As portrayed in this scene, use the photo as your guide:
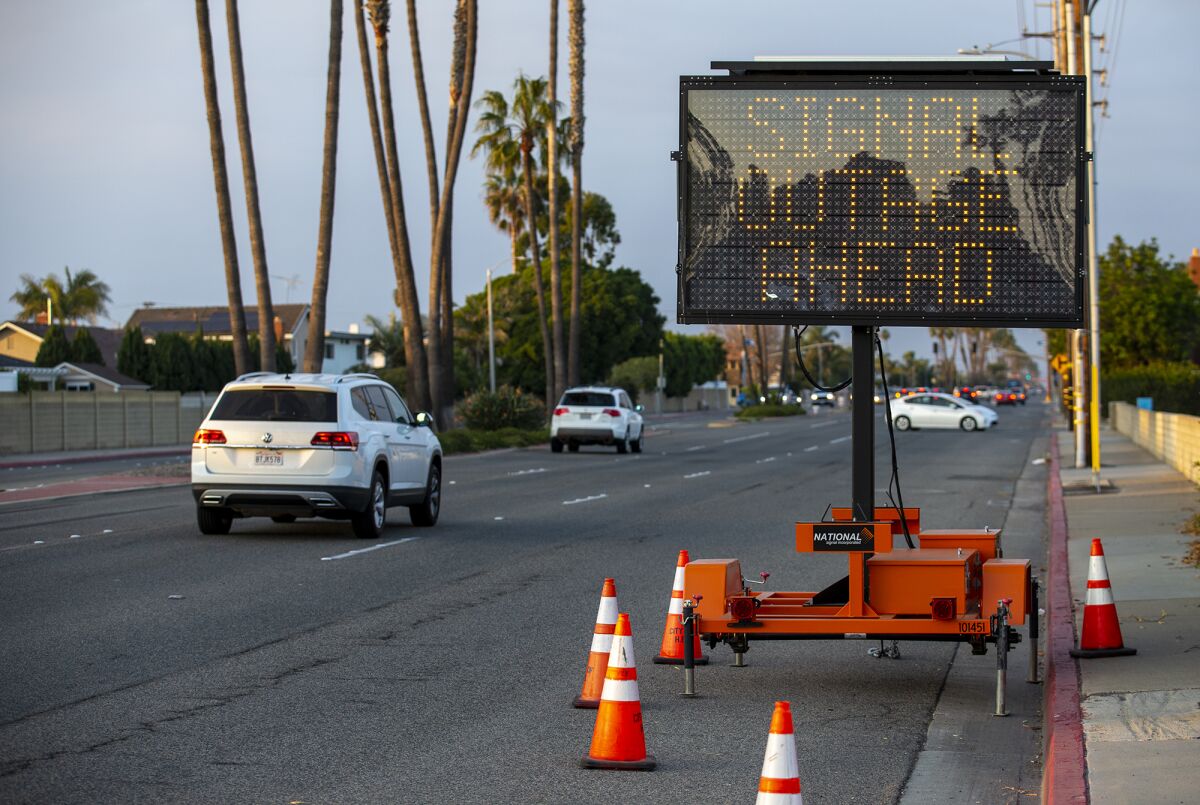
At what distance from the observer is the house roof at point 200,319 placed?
97.2 meters

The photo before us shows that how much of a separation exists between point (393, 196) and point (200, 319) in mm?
61897

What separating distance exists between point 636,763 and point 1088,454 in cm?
2938

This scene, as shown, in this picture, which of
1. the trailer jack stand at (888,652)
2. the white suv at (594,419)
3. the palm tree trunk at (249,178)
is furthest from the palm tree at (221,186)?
the trailer jack stand at (888,652)

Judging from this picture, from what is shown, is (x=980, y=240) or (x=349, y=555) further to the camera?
(x=349, y=555)

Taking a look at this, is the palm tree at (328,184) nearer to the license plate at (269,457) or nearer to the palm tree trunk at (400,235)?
the palm tree trunk at (400,235)

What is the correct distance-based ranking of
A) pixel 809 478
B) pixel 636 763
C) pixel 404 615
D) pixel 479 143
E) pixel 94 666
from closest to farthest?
pixel 636 763, pixel 94 666, pixel 404 615, pixel 809 478, pixel 479 143

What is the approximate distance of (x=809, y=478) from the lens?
31000 mm

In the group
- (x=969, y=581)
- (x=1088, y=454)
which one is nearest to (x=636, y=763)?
(x=969, y=581)

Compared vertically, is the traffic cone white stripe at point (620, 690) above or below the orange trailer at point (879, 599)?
below

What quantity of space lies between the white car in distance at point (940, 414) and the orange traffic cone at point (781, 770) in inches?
2276

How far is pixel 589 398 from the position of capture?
138ft

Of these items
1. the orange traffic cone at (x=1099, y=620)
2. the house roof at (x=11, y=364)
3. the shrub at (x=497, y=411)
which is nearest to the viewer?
the orange traffic cone at (x=1099, y=620)

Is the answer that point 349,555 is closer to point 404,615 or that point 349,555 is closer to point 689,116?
point 404,615

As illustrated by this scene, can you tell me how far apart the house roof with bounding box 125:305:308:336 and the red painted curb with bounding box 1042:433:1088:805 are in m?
83.7
